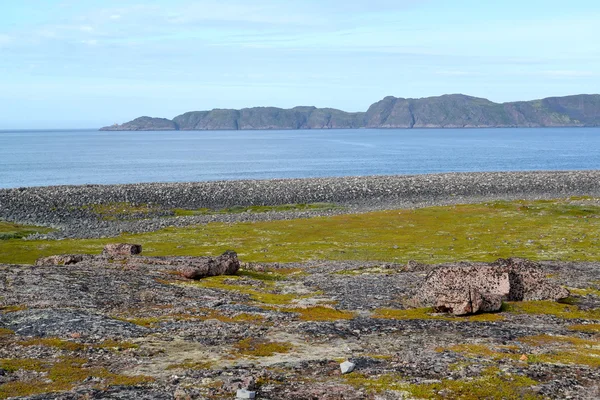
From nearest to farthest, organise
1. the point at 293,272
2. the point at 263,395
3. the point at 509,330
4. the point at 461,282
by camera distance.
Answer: the point at 263,395
the point at 509,330
the point at 461,282
the point at 293,272

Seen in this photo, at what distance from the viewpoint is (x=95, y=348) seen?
78.6ft

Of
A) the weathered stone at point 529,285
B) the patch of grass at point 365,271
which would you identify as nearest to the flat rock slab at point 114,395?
the weathered stone at point 529,285

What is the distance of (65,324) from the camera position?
2669 cm

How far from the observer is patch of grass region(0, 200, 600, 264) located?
6350 cm

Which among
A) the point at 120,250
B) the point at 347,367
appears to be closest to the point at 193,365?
the point at 347,367

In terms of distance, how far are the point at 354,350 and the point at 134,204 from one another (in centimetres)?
9974

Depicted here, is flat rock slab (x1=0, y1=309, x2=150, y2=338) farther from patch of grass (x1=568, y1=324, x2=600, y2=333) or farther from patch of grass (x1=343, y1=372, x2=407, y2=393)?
patch of grass (x1=568, y1=324, x2=600, y2=333)

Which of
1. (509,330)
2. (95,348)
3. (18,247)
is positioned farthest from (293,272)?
(18,247)

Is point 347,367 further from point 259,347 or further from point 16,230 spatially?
point 16,230

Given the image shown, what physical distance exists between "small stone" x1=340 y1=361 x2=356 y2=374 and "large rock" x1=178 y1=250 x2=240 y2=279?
22.8 m

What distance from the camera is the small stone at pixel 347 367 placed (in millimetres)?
21453

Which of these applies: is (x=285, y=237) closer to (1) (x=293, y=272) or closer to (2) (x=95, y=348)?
(1) (x=293, y=272)

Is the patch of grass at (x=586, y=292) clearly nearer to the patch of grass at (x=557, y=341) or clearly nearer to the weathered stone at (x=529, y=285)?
the weathered stone at (x=529, y=285)

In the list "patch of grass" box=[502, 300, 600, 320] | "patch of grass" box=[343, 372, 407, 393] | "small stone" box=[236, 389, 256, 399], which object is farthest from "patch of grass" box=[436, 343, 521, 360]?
"small stone" box=[236, 389, 256, 399]
